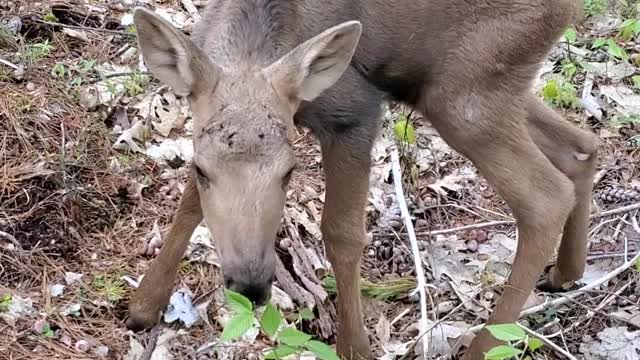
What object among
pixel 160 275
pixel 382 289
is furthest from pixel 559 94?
pixel 160 275

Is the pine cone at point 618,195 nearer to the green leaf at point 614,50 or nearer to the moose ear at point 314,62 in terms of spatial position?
the green leaf at point 614,50

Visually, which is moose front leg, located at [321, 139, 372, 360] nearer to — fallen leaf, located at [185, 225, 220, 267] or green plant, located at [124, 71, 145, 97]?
fallen leaf, located at [185, 225, 220, 267]

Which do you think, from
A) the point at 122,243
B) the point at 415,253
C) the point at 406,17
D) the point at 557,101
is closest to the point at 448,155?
the point at 557,101

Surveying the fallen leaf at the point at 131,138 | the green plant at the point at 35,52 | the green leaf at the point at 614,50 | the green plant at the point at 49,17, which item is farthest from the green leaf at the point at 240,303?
the green leaf at the point at 614,50

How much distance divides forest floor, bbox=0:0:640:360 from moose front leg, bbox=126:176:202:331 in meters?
0.09

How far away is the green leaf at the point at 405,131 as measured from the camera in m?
6.97

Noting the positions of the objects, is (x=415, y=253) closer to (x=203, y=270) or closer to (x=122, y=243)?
(x=203, y=270)

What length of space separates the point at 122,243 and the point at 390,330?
159 cm

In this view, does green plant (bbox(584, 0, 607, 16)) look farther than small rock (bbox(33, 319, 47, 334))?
Yes

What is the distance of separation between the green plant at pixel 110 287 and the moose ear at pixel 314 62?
69.2 inches

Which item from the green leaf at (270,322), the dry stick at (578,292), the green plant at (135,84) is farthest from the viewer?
the green plant at (135,84)

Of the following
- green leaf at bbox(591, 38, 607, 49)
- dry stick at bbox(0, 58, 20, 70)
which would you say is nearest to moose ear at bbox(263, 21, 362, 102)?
dry stick at bbox(0, 58, 20, 70)

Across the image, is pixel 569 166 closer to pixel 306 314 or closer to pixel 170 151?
pixel 306 314

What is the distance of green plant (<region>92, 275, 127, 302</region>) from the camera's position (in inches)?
226
